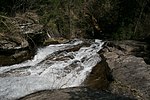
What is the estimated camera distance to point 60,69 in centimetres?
1045

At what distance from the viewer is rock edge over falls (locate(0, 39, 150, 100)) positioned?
748cm

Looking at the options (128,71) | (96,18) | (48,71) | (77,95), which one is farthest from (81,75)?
(96,18)

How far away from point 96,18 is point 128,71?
10.7 metres

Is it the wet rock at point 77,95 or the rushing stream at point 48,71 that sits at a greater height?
the wet rock at point 77,95

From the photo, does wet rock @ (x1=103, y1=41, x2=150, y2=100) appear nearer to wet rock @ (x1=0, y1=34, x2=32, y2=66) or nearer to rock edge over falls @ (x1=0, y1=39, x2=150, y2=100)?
rock edge over falls @ (x1=0, y1=39, x2=150, y2=100)

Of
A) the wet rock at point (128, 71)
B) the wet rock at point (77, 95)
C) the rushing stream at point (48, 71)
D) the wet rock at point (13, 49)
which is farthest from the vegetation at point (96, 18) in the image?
the wet rock at point (77, 95)

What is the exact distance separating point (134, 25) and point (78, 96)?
504 inches

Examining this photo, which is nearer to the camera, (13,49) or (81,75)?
(81,75)

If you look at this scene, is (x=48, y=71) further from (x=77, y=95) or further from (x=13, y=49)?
(x=77, y=95)

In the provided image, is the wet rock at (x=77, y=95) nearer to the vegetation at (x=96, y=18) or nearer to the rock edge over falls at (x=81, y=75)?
the rock edge over falls at (x=81, y=75)

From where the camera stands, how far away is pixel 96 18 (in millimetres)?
20000

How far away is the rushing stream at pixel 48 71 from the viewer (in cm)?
868

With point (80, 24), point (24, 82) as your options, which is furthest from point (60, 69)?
point (80, 24)

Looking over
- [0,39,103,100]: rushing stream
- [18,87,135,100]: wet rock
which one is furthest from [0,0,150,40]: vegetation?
[18,87,135,100]: wet rock
